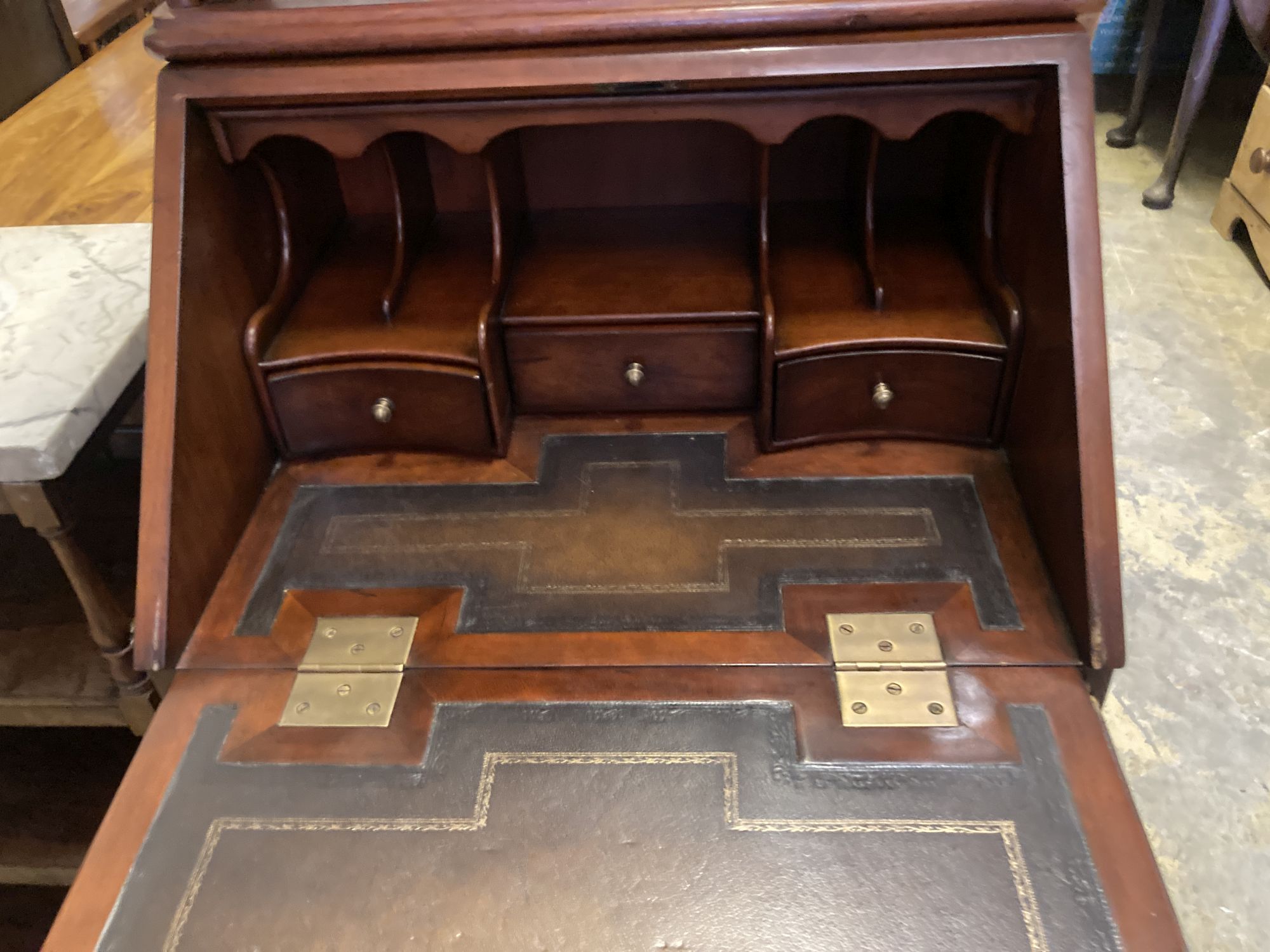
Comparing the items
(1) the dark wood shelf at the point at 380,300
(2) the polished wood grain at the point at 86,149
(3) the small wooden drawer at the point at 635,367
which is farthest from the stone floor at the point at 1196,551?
(2) the polished wood grain at the point at 86,149

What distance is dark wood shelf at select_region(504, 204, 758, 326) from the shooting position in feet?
3.60

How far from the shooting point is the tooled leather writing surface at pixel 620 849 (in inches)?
29.2

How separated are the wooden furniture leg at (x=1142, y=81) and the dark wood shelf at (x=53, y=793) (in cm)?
275

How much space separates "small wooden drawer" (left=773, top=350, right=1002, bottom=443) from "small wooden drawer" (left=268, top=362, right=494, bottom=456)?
357 millimetres

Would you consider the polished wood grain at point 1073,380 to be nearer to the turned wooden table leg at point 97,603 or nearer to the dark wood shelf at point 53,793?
the turned wooden table leg at point 97,603

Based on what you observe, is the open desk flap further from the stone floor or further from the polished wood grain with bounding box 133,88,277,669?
the stone floor

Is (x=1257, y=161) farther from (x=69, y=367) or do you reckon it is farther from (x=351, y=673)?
(x=69, y=367)

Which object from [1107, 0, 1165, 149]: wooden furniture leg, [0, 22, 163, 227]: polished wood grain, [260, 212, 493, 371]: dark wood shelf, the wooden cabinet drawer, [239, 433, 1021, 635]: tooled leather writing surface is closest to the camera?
[239, 433, 1021, 635]: tooled leather writing surface

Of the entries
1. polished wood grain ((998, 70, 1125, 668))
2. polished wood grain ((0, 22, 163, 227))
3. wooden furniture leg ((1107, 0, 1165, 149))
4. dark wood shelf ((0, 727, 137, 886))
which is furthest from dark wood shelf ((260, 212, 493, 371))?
wooden furniture leg ((1107, 0, 1165, 149))

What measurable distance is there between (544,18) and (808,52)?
24 cm

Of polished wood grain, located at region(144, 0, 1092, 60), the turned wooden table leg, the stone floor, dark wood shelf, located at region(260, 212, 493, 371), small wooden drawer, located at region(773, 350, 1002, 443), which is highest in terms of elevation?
polished wood grain, located at region(144, 0, 1092, 60)

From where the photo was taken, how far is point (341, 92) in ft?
2.97

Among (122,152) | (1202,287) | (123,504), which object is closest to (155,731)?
(123,504)

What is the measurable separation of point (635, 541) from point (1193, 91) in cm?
196
